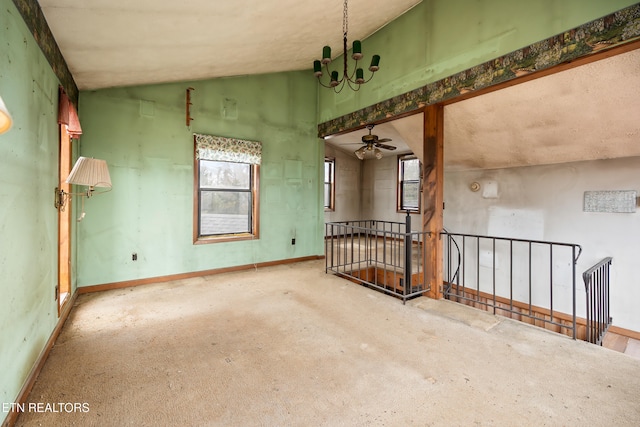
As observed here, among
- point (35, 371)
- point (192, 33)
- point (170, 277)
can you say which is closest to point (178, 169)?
point (170, 277)

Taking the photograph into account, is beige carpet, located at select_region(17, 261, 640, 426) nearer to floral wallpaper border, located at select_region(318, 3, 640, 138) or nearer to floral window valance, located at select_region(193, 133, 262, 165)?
floral window valance, located at select_region(193, 133, 262, 165)

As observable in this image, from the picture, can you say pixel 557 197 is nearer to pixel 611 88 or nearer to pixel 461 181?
pixel 461 181

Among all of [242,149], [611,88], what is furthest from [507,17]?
[242,149]

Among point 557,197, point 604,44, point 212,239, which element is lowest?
point 212,239

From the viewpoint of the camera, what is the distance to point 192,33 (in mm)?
2814

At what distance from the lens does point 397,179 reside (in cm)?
821

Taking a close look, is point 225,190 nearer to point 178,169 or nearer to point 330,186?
point 178,169

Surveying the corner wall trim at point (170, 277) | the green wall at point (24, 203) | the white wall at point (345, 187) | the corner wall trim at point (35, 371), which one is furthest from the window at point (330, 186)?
the green wall at point (24, 203)

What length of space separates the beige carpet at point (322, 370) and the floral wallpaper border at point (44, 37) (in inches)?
91.6

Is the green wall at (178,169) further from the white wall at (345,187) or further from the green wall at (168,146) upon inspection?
the white wall at (345,187)

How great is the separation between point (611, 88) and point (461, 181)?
2947 mm

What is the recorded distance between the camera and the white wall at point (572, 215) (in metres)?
3.79

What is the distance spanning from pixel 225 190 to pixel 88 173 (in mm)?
2229

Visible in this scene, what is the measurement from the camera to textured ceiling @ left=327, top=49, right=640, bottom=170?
8.92 ft
